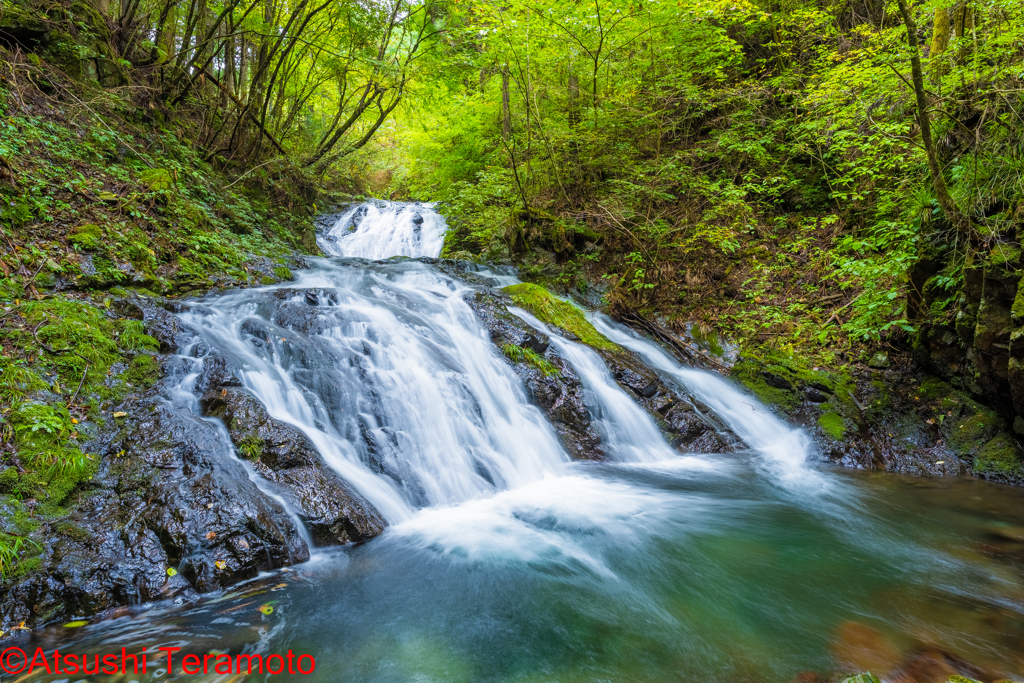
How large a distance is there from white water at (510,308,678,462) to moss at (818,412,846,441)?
1.87 metres

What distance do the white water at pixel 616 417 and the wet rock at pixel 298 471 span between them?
2.97 metres

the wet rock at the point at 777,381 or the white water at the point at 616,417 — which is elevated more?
the wet rock at the point at 777,381

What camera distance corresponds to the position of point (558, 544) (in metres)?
3.86

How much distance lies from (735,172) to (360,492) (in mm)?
9105

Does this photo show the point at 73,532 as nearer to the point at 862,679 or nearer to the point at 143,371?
the point at 143,371

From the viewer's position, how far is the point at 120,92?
27.2 ft

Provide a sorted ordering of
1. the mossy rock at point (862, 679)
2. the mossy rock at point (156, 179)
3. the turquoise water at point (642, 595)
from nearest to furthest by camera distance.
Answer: the mossy rock at point (862, 679)
the turquoise water at point (642, 595)
the mossy rock at point (156, 179)

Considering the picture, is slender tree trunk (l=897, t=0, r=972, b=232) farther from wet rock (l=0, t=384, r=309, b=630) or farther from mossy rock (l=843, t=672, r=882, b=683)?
wet rock (l=0, t=384, r=309, b=630)

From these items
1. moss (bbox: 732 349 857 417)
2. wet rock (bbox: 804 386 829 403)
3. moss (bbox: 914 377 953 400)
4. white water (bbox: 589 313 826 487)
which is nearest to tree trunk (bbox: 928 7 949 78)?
moss (bbox: 914 377 953 400)

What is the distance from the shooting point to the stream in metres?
2.61

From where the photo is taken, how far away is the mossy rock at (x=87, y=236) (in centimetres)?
538

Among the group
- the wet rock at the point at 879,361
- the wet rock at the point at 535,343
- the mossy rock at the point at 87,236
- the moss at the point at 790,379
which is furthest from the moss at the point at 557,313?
the mossy rock at the point at 87,236

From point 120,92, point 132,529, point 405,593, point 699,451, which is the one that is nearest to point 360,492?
point 405,593

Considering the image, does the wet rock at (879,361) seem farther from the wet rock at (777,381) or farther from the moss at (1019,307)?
the moss at (1019,307)
